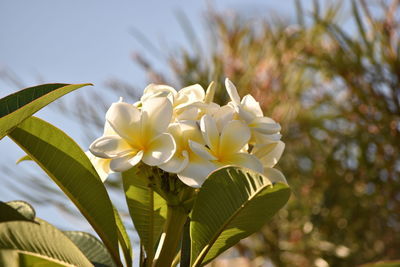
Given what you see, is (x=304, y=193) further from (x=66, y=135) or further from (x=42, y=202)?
(x=66, y=135)

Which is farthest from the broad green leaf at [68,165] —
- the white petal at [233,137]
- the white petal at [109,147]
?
the white petal at [233,137]

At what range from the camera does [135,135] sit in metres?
0.60

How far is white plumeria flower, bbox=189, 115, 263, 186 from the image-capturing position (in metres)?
0.58

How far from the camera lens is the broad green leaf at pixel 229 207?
0.52 metres

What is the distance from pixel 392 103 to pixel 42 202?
4.15ft

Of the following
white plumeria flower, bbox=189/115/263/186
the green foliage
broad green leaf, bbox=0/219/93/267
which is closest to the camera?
broad green leaf, bbox=0/219/93/267

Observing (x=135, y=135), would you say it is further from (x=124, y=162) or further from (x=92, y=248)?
(x=92, y=248)

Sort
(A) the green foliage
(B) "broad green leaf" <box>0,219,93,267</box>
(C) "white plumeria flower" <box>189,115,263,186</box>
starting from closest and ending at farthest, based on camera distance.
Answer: (B) "broad green leaf" <box>0,219,93,267</box>
(C) "white plumeria flower" <box>189,115,263,186</box>
(A) the green foliage

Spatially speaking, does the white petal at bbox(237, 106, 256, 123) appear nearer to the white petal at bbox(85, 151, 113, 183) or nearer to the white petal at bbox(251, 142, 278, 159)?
the white petal at bbox(251, 142, 278, 159)

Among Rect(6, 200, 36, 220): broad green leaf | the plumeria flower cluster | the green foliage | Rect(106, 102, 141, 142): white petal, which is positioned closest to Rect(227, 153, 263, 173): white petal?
the plumeria flower cluster

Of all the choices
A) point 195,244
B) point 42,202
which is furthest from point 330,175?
point 195,244

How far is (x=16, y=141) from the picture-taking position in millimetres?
550

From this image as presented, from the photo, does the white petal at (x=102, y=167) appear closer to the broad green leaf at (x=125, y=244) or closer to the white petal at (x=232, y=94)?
the broad green leaf at (x=125, y=244)

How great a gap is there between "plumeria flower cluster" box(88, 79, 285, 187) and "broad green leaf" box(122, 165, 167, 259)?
0.13ft
